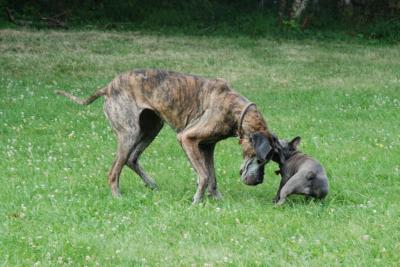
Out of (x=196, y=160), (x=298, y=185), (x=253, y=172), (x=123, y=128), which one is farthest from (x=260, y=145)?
(x=123, y=128)

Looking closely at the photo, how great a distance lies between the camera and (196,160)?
820 cm

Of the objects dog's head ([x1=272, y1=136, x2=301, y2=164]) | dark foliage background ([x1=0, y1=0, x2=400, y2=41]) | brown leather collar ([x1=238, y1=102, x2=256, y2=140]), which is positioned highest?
brown leather collar ([x1=238, y1=102, x2=256, y2=140])

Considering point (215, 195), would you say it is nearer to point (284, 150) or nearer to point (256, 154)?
point (256, 154)

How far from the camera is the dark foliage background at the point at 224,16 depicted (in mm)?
24672

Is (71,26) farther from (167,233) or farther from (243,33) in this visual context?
(167,233)

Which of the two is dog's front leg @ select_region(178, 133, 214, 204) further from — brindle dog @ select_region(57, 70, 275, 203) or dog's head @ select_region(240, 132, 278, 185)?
dog's head @ select_region(240, 132, 278, 185)

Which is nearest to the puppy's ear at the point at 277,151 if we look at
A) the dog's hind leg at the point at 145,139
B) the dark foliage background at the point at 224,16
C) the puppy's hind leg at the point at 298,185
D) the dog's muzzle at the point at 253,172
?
the dog's muzzle at the point at 253,172

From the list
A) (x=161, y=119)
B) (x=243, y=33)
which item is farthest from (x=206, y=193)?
(x=243, y=33)

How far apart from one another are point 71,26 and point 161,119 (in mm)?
16686

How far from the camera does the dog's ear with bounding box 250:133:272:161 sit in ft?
25.8

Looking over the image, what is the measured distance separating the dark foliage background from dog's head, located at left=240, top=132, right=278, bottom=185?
54.5 ft

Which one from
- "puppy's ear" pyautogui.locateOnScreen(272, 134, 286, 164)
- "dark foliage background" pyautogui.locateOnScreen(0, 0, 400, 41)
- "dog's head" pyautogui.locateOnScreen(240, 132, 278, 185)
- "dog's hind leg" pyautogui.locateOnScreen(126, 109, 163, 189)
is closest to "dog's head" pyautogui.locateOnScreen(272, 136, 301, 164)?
"puppy's ear" pyautogui.locateOnScreen(272, 134, 286, 164)

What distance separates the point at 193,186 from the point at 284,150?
4.02ft

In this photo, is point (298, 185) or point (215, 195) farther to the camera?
point (215, 195)
